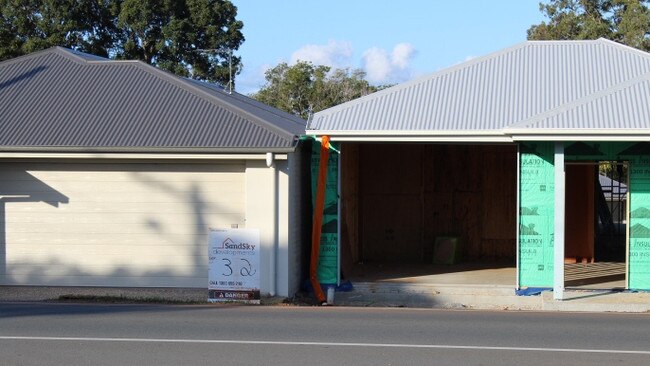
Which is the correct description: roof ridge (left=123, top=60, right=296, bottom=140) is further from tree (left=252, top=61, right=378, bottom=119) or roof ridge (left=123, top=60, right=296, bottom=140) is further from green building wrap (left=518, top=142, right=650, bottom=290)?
tree (left=252, top=61, right=378, bottom=119)

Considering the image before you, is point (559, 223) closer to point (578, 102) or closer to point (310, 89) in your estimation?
point (578, 102)

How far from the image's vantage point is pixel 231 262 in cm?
1662

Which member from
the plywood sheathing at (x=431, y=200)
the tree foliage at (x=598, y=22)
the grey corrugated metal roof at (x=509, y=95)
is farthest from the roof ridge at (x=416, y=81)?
the tree foliage at (x=598, y=22)

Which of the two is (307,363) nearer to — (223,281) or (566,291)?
(223,281)

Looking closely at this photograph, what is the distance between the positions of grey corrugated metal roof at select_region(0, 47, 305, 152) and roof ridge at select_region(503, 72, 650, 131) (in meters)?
4.08

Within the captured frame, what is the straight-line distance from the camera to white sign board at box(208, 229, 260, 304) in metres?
16.6

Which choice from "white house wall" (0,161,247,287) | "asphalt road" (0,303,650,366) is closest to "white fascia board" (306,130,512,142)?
"white house wall" (0,161,247,287)

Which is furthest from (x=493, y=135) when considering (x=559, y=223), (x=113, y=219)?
(x=113, y=219)

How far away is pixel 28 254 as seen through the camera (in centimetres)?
1744

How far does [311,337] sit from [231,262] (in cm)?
512

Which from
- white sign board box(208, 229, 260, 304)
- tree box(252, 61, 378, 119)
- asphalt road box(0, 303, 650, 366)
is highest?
tree box(252, 61, 378, 119)

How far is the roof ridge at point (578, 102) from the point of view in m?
16.5

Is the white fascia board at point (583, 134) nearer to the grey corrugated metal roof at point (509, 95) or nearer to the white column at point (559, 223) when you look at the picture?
the grey corrugated metal roof at point (509, 95)

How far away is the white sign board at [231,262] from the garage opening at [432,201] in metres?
6.82
